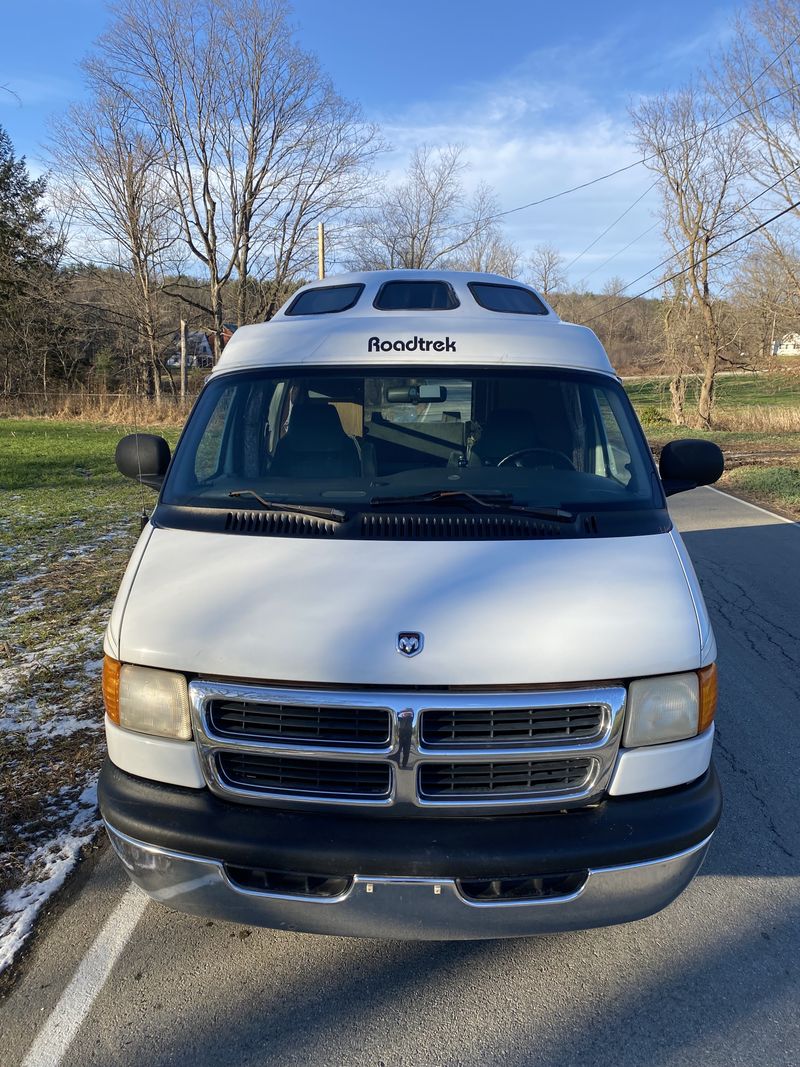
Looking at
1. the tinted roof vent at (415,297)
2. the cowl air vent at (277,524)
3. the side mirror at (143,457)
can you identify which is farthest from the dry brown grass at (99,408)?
the cowl air vent at (277,524)

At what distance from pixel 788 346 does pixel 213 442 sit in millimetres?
30172

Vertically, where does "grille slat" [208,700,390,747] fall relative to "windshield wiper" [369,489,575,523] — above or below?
below

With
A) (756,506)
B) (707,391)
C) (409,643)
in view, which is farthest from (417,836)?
(707,391)

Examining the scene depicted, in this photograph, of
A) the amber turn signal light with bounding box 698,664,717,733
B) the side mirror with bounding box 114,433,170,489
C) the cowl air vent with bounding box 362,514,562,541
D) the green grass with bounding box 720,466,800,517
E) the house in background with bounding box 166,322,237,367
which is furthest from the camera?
the house in background with bounding box 166,322,237,367

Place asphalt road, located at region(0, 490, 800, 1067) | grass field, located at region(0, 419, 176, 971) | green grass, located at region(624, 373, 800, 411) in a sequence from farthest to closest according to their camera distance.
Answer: green grass, located at region(624, 373, 800, 411) → grass field, located at region(0, 419, 176, 971) → asphalt road, located at region(0, 490, 800, 1067)

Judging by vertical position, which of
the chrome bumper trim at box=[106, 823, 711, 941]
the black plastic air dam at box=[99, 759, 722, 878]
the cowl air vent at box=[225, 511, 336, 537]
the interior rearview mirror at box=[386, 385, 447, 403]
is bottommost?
the chrome bumper trim at box=[106, 823, 711, 941]

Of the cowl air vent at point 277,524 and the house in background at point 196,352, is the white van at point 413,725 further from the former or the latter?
the house in background at point 196,352

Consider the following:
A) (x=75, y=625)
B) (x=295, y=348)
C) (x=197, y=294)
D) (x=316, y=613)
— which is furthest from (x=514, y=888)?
(x=197, y=294)

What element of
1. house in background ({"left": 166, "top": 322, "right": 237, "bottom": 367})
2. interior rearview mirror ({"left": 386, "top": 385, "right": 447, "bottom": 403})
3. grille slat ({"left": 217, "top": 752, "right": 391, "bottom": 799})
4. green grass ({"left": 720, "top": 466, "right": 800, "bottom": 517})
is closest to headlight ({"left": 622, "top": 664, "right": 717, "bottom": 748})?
grille slat ({"left": 217, "top": 752, "right": 391, "bottom": 799})

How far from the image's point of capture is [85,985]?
8.50 feet

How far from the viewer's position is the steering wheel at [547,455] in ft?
11.3

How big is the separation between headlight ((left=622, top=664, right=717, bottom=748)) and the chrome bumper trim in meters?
0.36

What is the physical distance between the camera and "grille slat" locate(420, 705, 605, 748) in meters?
2.30

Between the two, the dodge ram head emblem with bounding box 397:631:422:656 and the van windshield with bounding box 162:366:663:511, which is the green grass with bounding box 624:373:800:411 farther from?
the dodge ram head emblem with bounding box 397:631:422:656
